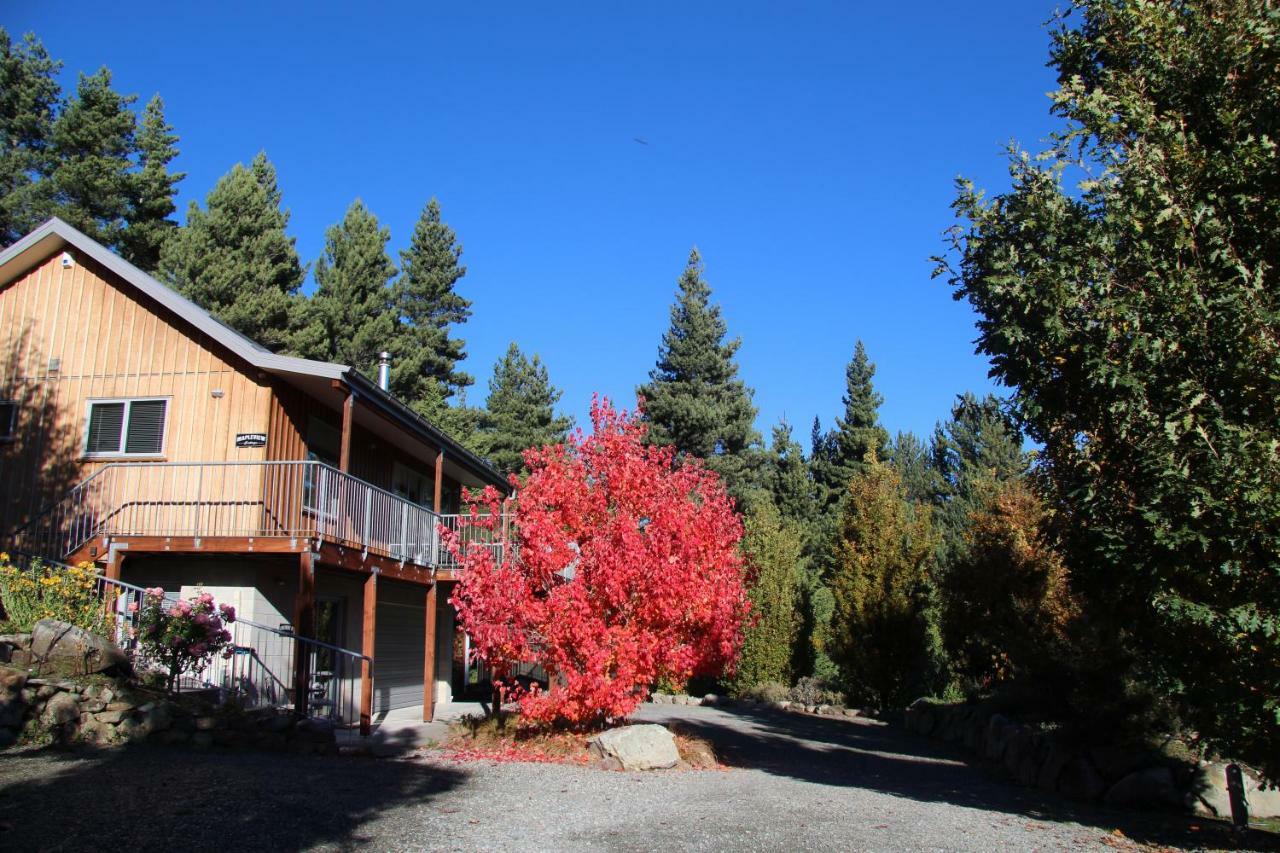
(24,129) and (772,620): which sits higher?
(24,129)

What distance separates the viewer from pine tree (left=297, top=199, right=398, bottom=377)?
38.0 m

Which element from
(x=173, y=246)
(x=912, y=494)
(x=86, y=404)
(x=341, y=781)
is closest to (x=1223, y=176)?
(x=341, y=781)

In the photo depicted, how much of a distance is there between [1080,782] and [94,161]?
108 feet

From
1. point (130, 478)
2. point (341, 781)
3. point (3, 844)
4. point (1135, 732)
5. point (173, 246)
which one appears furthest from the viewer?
point (173, 246)

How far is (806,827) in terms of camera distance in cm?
865

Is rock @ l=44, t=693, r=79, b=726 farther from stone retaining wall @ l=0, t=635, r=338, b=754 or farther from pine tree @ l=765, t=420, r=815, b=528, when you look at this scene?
pine tree @ l=765, t=420, r=815, b=528

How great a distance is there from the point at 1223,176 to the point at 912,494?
4696 centimetres

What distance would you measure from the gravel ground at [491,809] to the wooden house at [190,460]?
422cm

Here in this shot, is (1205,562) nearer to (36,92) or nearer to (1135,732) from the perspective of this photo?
(1135,732)

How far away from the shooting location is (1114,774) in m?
12.2

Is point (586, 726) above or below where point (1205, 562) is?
below

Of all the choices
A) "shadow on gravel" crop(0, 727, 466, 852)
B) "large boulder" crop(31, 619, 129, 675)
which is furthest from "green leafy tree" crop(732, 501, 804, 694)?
"large boulder" crop(31, 619, 129, 675)

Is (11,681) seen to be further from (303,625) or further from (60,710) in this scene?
(303,625)

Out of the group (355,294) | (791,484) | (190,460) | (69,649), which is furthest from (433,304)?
(69,649)
